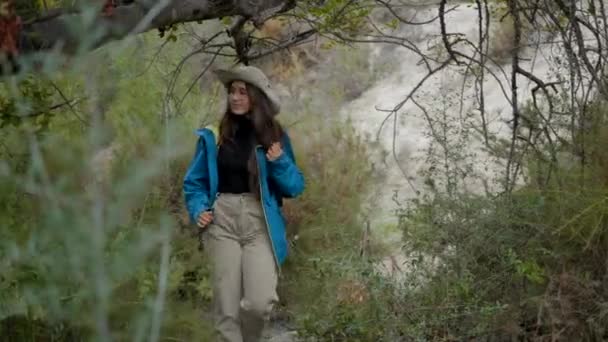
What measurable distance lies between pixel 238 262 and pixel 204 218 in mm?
303

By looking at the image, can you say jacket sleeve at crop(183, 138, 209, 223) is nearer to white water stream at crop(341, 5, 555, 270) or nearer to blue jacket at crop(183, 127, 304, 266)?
blue jacket at crop(183, 127, 304, 266)

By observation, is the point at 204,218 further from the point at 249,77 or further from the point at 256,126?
the point at 249,77

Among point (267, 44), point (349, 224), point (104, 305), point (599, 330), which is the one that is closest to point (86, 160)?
point (104, 305)

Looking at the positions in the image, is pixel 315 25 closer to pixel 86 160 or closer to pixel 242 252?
pixel 242 252

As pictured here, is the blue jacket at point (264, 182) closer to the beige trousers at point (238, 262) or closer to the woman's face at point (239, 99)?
the beige trousers at point (238, 262)

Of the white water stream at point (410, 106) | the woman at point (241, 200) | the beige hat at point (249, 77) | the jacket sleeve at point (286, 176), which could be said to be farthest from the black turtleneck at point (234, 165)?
the white water stream at point (410, 106)

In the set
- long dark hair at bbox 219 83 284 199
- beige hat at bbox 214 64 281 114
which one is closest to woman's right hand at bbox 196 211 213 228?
long dark hair at bbox 219 83 284 199

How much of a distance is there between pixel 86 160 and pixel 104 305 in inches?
9.4

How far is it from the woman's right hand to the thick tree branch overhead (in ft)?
4.18

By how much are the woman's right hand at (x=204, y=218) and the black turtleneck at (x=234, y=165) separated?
0.15 meters

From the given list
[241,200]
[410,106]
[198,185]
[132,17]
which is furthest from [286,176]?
[410,106]

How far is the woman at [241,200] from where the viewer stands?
224 inches

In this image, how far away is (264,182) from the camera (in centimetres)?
568

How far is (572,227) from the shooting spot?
19.2 ft
